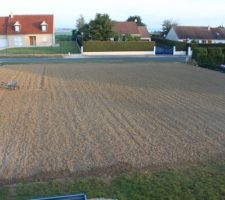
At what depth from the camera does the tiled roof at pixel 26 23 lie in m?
58.0

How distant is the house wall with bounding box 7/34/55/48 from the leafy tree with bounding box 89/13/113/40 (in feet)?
30.7

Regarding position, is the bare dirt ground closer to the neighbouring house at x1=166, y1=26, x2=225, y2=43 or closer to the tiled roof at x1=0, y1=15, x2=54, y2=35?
the tiled roof at x1=0, y1=15, x2=54, y2=35

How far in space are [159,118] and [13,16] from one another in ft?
169

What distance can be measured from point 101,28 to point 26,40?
14142 millimetres

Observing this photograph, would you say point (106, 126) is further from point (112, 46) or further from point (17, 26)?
point (17, 26)

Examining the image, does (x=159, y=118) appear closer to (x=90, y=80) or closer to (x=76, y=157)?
(x=76, y=157)

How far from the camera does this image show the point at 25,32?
57.9 metres

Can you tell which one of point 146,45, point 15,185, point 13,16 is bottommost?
point 15,185

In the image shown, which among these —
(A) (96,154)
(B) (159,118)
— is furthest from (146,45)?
(A) (96,154)

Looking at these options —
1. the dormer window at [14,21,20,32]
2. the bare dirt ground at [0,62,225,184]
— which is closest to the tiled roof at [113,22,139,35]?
the dormer window at [14,21,20,32]

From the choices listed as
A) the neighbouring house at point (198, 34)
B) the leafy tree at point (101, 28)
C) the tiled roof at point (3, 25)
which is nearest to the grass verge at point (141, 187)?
the leafy tree at point (101, 28)

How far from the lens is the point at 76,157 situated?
10594 mm

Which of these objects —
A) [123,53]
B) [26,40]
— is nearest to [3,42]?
[26,40]

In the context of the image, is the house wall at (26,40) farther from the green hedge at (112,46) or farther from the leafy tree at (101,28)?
the green hedge at (112,46)
